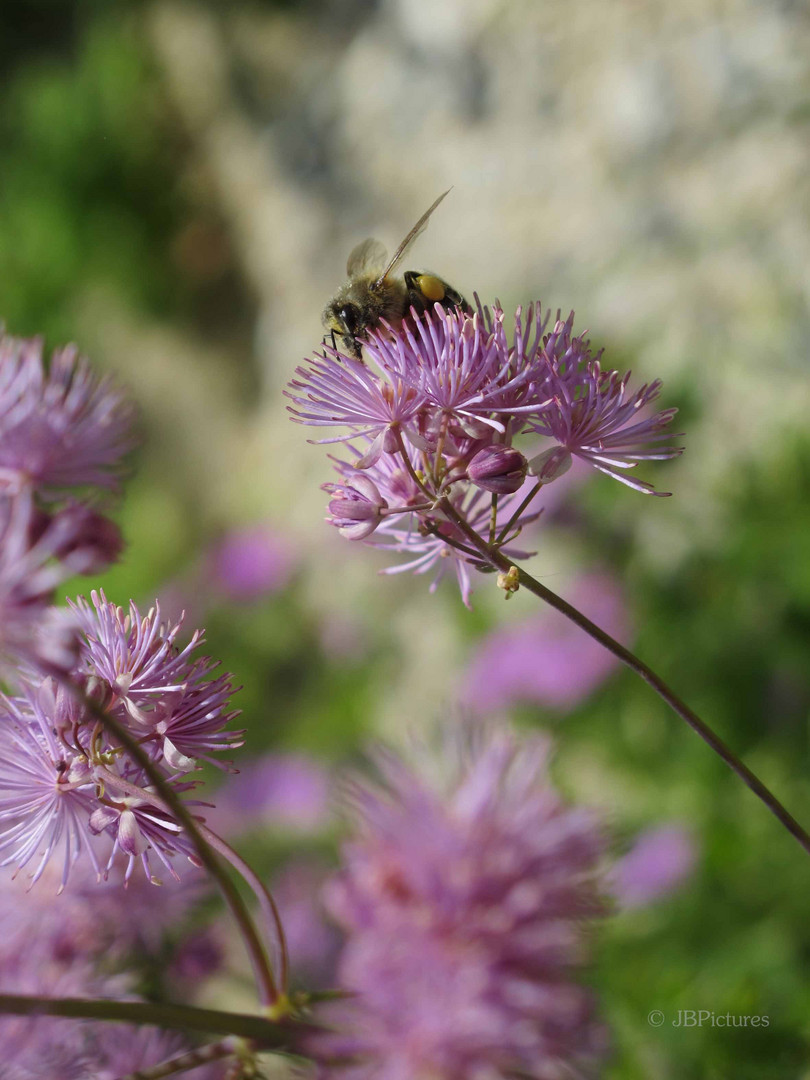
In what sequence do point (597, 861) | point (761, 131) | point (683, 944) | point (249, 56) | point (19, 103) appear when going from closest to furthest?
1. point (597, 861)
2. point (683, 944)
3. point (761, 131)
4. point (249, 56)
5. point (19, 103)

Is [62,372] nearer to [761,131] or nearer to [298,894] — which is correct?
[298,894]

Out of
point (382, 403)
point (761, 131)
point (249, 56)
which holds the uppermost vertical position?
point (249, 56)

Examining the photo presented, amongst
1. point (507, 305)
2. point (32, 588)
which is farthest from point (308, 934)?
point (507, 305)

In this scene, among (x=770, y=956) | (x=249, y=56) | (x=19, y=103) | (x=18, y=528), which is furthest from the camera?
(x=19, y=103)

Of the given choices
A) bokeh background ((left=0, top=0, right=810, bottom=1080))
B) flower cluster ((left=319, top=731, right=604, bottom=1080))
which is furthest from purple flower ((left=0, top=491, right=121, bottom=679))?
flower cluster ((left=319, top=731, right=604, bottom=1080))

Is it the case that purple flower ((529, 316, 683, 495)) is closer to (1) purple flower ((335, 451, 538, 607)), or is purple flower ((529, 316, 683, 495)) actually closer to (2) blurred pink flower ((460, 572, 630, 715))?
(1) purple flower ((335, 451, 538, 607))

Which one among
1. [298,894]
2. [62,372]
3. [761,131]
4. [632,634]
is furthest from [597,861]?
[761,131]
